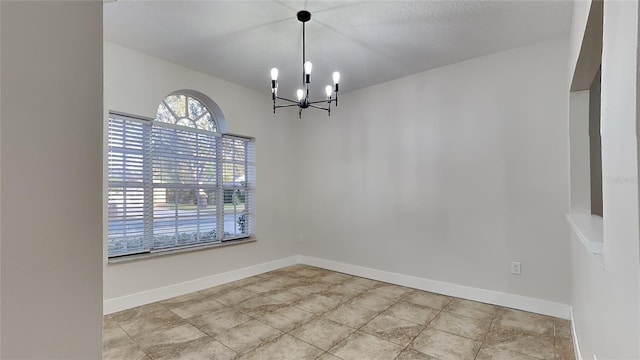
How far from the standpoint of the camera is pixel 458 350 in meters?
2.24

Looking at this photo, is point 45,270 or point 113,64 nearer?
point 45,270

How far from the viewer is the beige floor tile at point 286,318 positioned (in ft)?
8.70

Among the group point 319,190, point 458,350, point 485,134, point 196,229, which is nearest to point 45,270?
point 458,350

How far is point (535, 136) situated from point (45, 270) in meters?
3.58

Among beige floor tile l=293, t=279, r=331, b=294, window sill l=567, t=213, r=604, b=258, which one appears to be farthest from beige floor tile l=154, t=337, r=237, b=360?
window sill l=567, t=213, r=604, b=258

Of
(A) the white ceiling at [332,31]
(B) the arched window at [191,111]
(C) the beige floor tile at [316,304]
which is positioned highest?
(A) the white ceiling at [332,31]

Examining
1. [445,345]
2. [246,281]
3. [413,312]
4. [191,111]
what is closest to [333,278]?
[246,281]

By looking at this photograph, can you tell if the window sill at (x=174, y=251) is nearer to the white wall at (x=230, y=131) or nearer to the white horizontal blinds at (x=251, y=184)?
the white wall at (x=230, y=131)

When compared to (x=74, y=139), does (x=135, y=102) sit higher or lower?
higher

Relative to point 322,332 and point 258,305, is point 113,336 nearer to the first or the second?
point 258,305

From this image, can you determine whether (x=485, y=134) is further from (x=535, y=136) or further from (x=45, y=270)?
(x=45, y=270)

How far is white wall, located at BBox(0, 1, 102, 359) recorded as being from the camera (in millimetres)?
600

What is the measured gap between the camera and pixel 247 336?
2465 mm

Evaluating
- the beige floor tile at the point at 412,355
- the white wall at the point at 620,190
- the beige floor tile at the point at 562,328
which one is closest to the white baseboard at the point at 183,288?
the beige floor tile at the point at 412,355
